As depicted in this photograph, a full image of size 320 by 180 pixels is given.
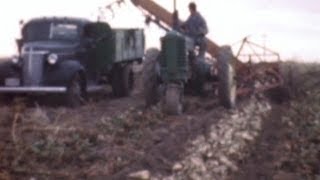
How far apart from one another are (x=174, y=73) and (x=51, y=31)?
459 centimetres

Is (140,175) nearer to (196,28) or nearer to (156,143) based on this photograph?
(156,143)

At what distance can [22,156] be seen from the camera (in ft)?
41.5

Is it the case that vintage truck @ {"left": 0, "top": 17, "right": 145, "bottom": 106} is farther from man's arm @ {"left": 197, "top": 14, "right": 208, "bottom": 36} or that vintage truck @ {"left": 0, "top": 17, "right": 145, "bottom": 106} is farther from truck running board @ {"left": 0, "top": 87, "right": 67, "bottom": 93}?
man's arm @ {"left": 197, "top": 14, "right": 208, "bottom": 36}

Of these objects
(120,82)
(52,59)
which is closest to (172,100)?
(52,59)

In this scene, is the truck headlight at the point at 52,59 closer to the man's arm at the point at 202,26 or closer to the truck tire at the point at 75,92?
the truck tire at the point at 75,92

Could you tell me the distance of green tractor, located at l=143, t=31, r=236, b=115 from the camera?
58.9ft

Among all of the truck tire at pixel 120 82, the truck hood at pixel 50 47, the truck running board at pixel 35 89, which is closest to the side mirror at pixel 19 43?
the truck hood at pixel 50 47

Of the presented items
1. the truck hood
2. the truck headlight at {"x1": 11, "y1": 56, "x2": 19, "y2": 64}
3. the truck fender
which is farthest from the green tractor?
the truck headlight at {"x1": 11, "y1": 56, "x2": 19, "y2": 64}

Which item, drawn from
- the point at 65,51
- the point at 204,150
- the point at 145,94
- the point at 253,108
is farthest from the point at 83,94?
the point at 204,150

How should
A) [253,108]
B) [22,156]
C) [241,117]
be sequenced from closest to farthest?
[22,156] → [241,117] → [253,108]

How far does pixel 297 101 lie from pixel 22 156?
1113 cm

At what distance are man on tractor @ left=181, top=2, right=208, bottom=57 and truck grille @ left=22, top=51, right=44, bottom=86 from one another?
3.25 meters

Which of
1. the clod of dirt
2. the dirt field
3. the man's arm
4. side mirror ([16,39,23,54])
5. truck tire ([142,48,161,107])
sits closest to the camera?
the clod of dirt

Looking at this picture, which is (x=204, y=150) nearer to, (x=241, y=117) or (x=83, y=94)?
(x=241, y=117)
